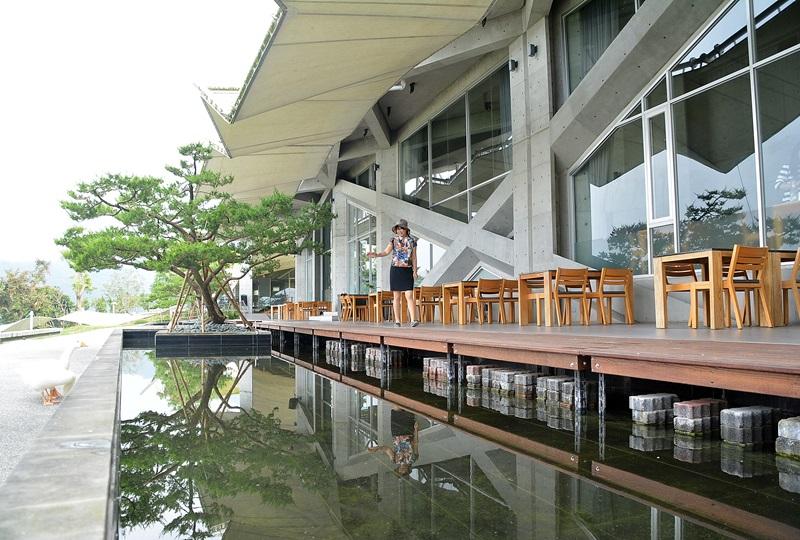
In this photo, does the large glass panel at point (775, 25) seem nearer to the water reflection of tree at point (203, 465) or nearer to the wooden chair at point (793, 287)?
the wooden chair at point (793, 287)

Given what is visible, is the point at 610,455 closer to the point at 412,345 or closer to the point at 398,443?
the point at 398,443

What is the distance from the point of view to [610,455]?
291 cm

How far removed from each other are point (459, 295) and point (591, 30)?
171 inches

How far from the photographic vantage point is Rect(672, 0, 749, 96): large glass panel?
6613mm

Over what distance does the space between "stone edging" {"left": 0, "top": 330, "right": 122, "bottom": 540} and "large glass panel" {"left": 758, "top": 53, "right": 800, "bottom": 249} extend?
613 cm

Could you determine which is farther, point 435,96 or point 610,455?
point 435,96

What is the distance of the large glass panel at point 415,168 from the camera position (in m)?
14.7

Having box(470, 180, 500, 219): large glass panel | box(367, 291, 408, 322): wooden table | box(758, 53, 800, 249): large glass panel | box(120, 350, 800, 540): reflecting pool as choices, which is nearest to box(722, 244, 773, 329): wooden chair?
box(758, 53, 800, 249): large glass panel

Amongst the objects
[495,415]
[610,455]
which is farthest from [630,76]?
[610,455]

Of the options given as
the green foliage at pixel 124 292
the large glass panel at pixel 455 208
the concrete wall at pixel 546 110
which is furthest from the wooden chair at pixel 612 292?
the green foliage at pixel 124 292

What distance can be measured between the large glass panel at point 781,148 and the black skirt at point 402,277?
390cm

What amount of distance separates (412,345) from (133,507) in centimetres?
430

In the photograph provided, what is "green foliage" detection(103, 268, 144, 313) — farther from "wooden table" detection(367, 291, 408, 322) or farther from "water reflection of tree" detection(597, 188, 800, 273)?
"water reflection of tree" detection(597, 188, 800, 273)

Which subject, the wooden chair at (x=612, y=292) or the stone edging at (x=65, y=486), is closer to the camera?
the stone edging at (x=65, y=486)
